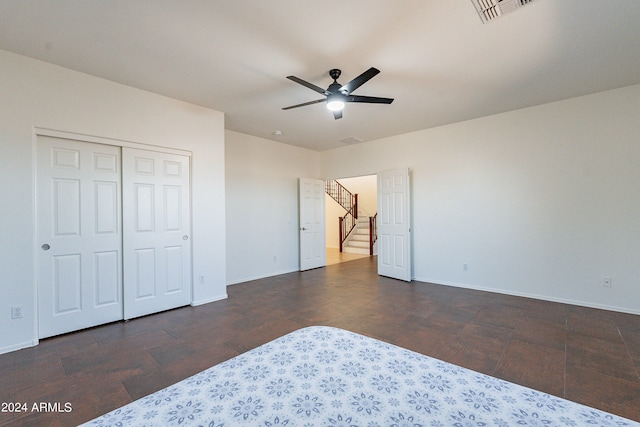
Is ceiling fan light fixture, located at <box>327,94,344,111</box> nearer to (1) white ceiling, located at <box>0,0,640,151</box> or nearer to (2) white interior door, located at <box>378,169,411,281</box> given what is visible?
(1) white ceiling, located at <box>0,0,640,151</box>

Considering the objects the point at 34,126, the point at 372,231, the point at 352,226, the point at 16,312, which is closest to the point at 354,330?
the point at 16,312

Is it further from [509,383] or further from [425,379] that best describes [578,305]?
[425,379]

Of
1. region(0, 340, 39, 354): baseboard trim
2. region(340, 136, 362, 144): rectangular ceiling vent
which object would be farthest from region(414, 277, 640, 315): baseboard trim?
region(0, 340, 39, 354): baseboard trim

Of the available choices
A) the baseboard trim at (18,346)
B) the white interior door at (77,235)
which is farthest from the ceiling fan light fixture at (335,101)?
the baseboard trim at (18,346)

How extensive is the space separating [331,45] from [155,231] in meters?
3.11

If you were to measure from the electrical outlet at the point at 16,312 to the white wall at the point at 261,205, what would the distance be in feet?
8.94

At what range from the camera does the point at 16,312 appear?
8.85 feet

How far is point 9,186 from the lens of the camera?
267 cm

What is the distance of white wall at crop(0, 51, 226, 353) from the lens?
8.73ft

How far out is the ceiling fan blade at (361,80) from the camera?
8.35 feet

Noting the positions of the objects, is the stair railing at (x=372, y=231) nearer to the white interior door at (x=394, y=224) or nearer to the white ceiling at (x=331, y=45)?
the white interior door at (x=394, y=224)

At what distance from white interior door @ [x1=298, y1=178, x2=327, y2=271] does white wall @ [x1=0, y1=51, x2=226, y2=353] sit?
272 centimetres

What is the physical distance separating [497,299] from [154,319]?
15.7 ft

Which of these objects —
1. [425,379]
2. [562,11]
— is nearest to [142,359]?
[425,379]
